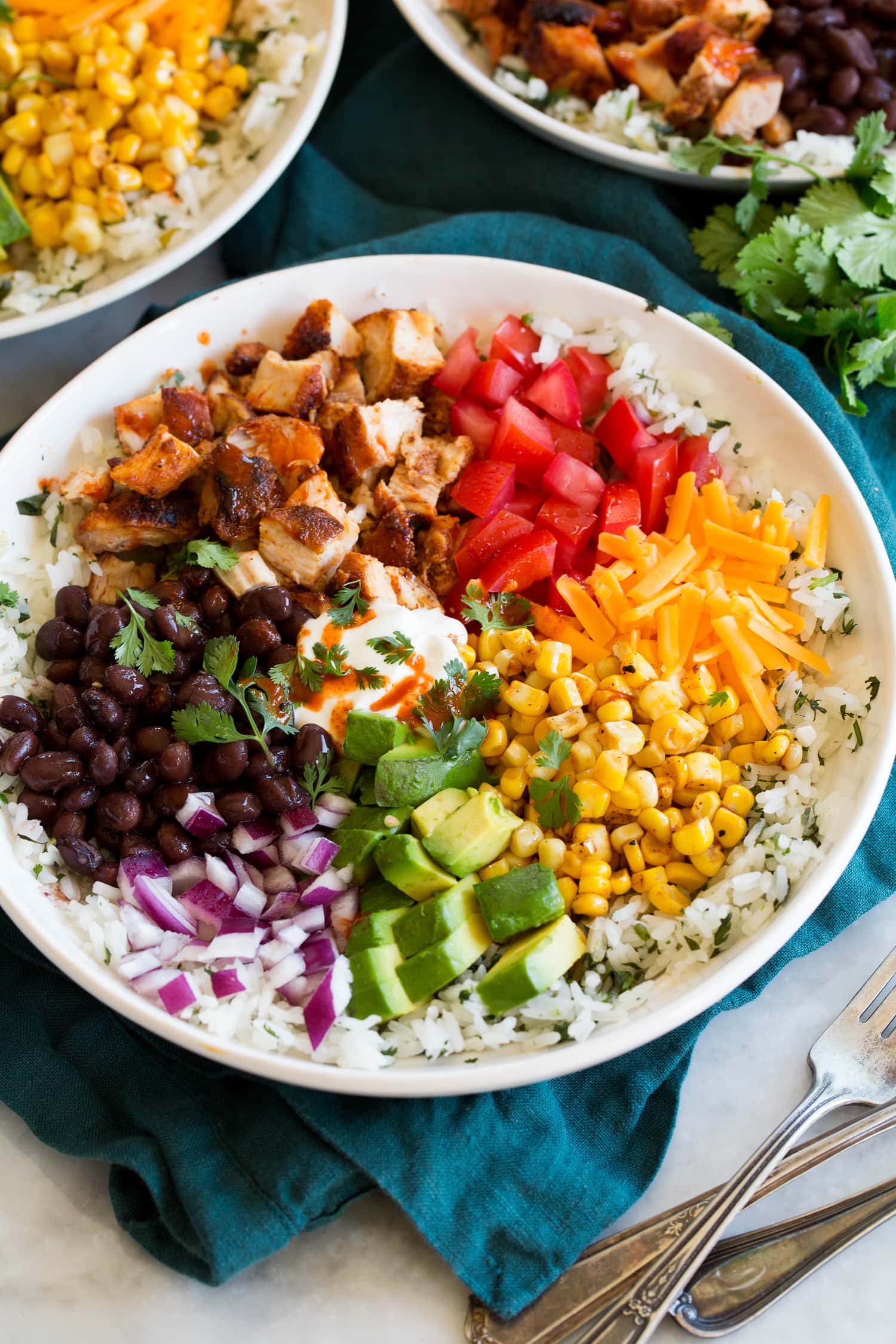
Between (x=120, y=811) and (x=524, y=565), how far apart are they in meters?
1.42

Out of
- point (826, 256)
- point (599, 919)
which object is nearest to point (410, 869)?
point (599, 919)

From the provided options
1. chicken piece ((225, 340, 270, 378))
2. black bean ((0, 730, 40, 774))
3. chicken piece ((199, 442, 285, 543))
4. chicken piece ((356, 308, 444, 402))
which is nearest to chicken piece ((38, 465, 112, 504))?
chicken piece ((199, 442, 285, 543))

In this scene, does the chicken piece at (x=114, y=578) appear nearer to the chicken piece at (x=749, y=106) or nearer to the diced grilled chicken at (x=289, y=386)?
the diced grilled chicken at (x=289, y=386)

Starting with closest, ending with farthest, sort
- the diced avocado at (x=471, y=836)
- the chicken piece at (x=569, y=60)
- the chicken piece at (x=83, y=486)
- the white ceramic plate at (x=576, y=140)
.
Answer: the diced avocado at (x=471, y=836), the chicken piece at (x=83, y=486), the white ceramic plate at (x=576, y=140), the chicken piece at (x=569, y=60)

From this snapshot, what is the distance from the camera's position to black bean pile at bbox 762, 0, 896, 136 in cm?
430

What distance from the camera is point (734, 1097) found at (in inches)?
125

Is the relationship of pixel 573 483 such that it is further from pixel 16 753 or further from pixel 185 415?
pixel 16 753

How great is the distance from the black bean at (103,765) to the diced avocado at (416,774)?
73 cm

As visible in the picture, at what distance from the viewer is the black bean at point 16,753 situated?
121 inches

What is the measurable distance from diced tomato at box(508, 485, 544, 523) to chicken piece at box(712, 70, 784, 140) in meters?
1.79

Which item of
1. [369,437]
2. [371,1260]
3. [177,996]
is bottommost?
[371,1260]

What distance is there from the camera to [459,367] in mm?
3861

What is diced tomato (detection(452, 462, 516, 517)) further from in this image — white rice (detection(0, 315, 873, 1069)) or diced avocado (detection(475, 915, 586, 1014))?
diced avocado (detection(475, 915, 586, 1014))

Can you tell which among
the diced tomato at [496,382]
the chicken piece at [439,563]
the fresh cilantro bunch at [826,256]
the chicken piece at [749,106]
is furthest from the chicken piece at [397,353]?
the chicken piece at [749,106]
